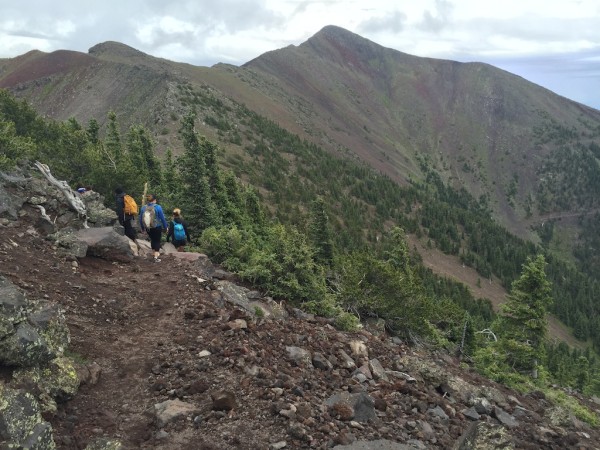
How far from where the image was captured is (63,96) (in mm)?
110500

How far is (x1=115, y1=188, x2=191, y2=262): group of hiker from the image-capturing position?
1426 cm

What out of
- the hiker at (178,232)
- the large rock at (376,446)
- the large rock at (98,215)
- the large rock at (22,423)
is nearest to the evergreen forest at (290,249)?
the hiker at (178,232)

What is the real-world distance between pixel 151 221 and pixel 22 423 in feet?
29.9

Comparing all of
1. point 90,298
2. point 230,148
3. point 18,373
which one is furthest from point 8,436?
point 230,148

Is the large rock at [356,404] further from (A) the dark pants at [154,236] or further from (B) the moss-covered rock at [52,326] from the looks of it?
(A) the dark pants at [154,236]

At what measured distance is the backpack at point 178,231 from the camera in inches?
624

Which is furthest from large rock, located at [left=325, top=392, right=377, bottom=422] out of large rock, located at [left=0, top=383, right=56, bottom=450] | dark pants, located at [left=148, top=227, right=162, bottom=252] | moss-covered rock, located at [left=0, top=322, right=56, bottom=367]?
dark pants, located at [left=148, top=227, right=162, bottom=252]

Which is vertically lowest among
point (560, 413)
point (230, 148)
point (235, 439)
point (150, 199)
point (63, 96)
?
point (560, 413)

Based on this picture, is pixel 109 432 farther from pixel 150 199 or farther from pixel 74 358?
pixel 150 199

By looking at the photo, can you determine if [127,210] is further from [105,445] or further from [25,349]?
[105,445]

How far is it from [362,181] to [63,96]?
7834cm

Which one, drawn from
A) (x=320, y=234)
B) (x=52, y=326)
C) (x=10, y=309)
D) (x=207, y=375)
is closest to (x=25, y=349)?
(x=10, y=309)

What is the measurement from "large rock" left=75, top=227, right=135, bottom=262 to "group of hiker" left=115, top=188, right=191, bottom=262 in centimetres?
94

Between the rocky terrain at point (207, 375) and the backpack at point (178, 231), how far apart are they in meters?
2.09
